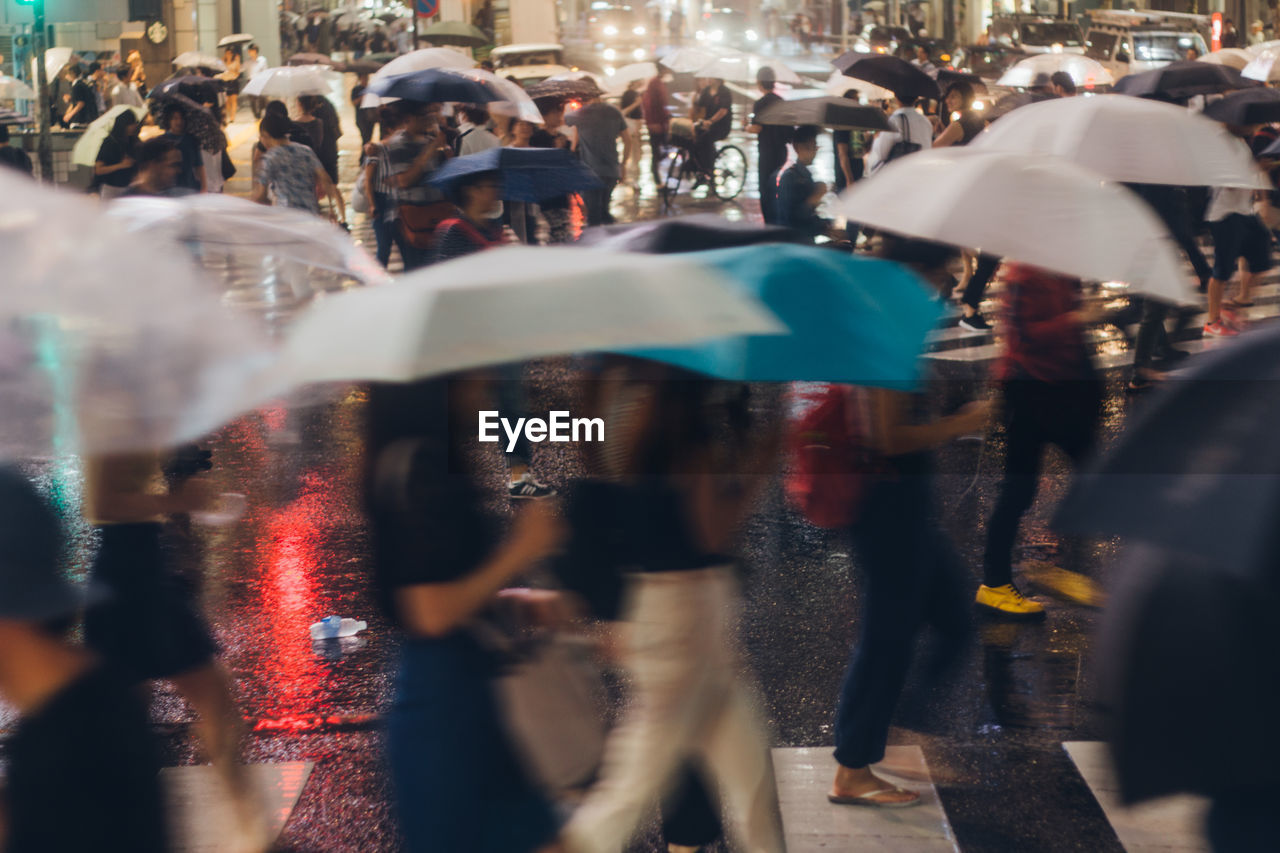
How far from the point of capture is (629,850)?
4.14 metres

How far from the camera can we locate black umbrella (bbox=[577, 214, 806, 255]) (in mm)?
3605

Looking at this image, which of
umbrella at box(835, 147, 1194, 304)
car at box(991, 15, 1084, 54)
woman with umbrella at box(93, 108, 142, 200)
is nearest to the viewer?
umbrella at box(835, 147, 1194, 304)

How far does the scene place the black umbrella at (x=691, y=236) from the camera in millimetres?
3605

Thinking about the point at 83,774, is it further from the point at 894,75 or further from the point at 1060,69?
the point at 1060,69

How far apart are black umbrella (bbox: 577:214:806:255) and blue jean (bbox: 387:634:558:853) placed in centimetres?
115

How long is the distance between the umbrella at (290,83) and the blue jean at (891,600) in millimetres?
14386

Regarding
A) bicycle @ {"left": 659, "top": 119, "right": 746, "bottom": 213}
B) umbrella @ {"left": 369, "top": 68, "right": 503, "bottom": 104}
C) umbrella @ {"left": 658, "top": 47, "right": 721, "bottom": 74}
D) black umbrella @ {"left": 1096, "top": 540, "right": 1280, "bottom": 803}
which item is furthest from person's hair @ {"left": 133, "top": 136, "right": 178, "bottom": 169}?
umbrella @ {"left": 658, "top": 47, "right": 721, "bottom": 74}

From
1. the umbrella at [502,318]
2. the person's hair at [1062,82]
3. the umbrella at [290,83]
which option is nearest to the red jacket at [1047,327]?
the umbrella at [502,318]

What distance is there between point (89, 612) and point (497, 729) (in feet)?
4.24

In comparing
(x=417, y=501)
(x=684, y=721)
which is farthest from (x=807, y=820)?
(x=417, y=501)

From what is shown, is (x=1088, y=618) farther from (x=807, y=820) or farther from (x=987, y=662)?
(x=807, y=820)

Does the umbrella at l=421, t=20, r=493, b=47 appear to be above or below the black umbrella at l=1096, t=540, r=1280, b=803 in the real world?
above

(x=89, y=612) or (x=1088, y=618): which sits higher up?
(x=89, y=612)

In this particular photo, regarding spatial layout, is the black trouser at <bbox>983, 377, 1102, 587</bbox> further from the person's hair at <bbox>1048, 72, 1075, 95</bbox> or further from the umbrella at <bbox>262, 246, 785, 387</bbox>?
the person's hair at <bbox>1048, 72, 1075, 95</bbox>
